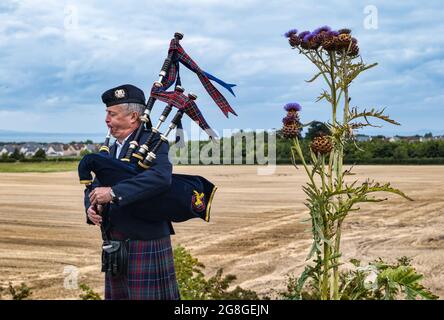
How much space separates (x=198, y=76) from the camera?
4.86 metres

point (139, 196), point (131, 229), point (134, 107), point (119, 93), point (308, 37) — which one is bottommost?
point (131, 229)

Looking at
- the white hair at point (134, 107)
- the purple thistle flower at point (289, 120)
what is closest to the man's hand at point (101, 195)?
the white hair at point (134, 107)

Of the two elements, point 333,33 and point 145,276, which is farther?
point 333,33

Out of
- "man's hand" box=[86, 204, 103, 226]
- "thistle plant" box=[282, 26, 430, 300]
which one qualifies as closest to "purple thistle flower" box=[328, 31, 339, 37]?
"thistle plant" box=[282, 26, 430, 300]

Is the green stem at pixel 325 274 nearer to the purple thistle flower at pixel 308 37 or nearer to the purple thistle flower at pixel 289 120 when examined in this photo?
the purple thistle flower at pixel 289 120

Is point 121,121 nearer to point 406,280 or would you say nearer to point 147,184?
point 147,184

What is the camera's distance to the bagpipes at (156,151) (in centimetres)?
465

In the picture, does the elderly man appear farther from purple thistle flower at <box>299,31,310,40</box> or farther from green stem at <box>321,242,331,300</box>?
purple thistle flower at <box>299,31,310,40</box>

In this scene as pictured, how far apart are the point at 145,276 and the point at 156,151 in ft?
3.55

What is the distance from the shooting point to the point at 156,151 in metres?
Answer: 4.64

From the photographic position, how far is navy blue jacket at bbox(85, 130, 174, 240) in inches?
180

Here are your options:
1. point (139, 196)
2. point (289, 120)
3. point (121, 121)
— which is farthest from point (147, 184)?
point (289, 120)

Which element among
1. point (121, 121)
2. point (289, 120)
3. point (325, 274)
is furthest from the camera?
point (325, 274)
